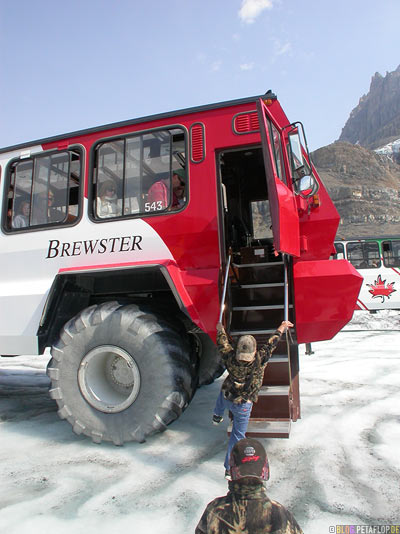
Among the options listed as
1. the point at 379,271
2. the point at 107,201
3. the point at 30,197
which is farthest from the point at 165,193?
the point at 379,271

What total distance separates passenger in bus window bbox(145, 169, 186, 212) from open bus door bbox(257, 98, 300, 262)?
1.00 meters

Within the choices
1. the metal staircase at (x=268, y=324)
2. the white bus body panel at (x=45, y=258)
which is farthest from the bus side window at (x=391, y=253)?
the white bus body panel at (x=45, y=258)

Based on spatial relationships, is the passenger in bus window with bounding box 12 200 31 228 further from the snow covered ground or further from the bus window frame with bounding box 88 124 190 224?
the snow covered ground

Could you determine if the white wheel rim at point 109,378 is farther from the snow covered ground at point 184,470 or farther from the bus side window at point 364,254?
the bus side window at point 364,254

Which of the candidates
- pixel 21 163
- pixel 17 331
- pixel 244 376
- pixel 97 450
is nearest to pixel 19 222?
pixel 21 163

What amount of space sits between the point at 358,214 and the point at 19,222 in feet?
208

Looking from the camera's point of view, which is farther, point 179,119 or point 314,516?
point 179,119

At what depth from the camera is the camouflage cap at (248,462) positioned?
1.65 m

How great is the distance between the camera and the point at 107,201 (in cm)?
433

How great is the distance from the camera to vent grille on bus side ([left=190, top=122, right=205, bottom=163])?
13.2 feet

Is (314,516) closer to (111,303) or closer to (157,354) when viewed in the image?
(157,354)

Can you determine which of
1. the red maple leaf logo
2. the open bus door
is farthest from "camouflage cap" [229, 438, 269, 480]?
the red maple leaf logo

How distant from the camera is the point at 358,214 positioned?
201 feet

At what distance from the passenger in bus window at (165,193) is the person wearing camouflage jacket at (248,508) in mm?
2843
